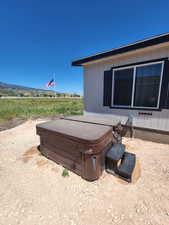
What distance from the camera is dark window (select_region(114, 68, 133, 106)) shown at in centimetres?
317

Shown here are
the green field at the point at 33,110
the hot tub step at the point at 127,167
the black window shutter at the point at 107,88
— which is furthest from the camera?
the green field at the point at 33,110

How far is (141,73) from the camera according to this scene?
2.96 metres

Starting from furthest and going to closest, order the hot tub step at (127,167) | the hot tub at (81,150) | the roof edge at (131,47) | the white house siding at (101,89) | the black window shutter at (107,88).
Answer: the black window shutter at (107,88)
the white house siding at (101,89)
the roof edge at (131,47)
the hot tub step at (127,167)
the hot tub at (81,150)

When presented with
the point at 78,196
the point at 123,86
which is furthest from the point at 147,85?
the point at 78,196

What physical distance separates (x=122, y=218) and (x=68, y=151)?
3.45 feet

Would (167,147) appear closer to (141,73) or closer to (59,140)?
(141,73)

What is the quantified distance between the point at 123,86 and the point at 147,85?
650mm

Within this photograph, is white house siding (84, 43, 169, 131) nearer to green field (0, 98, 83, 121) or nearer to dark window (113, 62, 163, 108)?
dark window (113, 62, 163, 108)

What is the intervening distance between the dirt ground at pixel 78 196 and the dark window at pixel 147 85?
1.51 meters

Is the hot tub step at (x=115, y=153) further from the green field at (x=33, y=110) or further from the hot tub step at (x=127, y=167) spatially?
the green field at (x=33, y=110)

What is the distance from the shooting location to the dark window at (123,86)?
3.17 m

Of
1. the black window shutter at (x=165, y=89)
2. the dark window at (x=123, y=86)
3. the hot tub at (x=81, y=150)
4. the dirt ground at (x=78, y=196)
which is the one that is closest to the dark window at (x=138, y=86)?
the dark window at (x=123, y=86)

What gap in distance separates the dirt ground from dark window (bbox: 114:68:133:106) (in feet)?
5.91

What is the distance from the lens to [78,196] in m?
1.40
